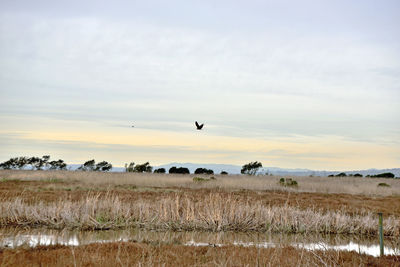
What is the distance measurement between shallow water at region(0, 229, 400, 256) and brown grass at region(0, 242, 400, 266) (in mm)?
Result: 1635

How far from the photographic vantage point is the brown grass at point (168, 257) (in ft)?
27.9

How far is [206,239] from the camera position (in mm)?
13031

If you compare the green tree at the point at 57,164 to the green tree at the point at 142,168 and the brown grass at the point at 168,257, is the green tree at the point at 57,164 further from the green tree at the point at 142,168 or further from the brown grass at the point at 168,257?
the brown grass at the point at 168,257

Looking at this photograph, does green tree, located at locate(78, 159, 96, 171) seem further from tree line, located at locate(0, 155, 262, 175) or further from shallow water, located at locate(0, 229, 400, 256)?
shallow water, located at locate(0, 229, 400, 256)

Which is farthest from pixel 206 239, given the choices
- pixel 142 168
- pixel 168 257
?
pixel 142 168

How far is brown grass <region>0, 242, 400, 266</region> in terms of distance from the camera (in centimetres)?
852

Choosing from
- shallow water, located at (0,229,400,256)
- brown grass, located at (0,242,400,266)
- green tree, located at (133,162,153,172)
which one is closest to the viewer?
brown grass, located at (0,242,400,266)

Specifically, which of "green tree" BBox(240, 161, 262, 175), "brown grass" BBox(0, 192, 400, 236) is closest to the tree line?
"green tree" BBox(240, 161, 262, 175)

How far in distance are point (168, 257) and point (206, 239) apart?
12.6 ft

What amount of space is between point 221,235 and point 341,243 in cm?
437

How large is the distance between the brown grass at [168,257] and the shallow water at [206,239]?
1.64m

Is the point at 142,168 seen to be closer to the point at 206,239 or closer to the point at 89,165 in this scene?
the point at 89,165

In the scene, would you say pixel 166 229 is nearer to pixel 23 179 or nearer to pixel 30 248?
pixel 30 248

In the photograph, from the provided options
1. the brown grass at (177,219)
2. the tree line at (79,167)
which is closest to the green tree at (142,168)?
the tree line at (79,167)
